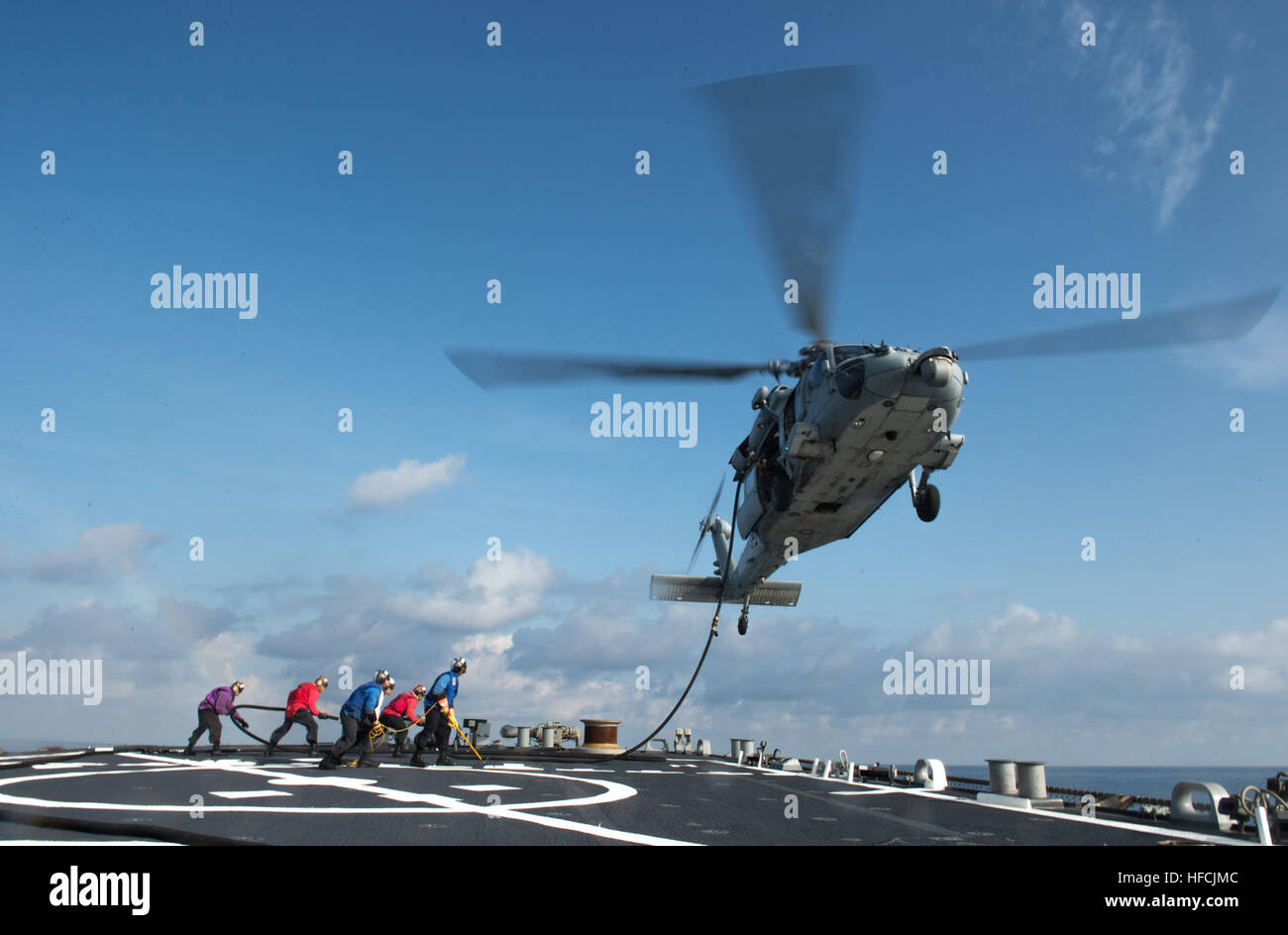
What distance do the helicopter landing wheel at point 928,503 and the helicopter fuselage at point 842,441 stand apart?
0.23m

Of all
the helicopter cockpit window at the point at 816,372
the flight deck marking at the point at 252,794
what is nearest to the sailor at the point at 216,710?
the flight deck marking at the point at 252,794

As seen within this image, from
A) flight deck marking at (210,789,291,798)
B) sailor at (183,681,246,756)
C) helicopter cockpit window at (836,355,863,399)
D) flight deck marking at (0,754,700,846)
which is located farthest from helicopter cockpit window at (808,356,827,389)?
sailor at (183,681,246,756)

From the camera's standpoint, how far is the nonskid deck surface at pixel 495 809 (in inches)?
353

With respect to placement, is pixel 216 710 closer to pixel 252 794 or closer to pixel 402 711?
pixel 402 711

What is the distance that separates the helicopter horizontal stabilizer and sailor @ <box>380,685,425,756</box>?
11.9 m

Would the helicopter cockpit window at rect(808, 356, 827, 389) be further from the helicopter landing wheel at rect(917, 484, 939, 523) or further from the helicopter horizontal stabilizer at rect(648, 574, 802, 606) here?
the helicopter horizontal stabilizer at rect(648, 574, 802, 606)

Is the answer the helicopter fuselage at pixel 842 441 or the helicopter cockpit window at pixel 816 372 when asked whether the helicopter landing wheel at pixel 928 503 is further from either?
the helicopter cockpit window at pixel 816 372

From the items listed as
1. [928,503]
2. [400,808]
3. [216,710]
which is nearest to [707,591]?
[928,503]

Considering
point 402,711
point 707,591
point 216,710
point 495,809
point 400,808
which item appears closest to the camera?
point 400,808

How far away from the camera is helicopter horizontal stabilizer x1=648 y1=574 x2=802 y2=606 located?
98.7 feet

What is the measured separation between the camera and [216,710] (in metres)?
23.0

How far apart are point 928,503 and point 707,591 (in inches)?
477
